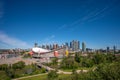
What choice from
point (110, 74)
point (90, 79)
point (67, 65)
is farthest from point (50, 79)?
point (67, 65)

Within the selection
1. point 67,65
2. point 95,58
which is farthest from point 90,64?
point 67,65

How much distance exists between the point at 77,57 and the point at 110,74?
59340 millimetres

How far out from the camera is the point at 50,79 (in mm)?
32625

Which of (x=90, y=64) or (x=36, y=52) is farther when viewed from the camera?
(x=36, y=52)

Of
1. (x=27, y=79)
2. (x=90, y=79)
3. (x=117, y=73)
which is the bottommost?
(x=27, y=79)

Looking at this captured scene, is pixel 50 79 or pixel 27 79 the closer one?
pixel 50 79

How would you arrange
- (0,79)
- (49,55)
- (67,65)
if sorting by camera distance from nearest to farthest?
(0,79), (67,65), (49,55)

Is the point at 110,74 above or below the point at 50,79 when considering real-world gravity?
above

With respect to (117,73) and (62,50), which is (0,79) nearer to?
(117,73)

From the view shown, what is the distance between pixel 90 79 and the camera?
65.1 ft

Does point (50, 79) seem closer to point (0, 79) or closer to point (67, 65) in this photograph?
point (0, 79)

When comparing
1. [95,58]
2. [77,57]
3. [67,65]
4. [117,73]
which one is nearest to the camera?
[117,73]

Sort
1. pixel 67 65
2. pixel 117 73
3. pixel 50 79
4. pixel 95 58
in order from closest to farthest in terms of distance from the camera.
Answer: pixel 117 73 → pixel 50 79 → pixel 67 65 → pixel 95 58

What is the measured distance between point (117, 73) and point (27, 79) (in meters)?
29.8
